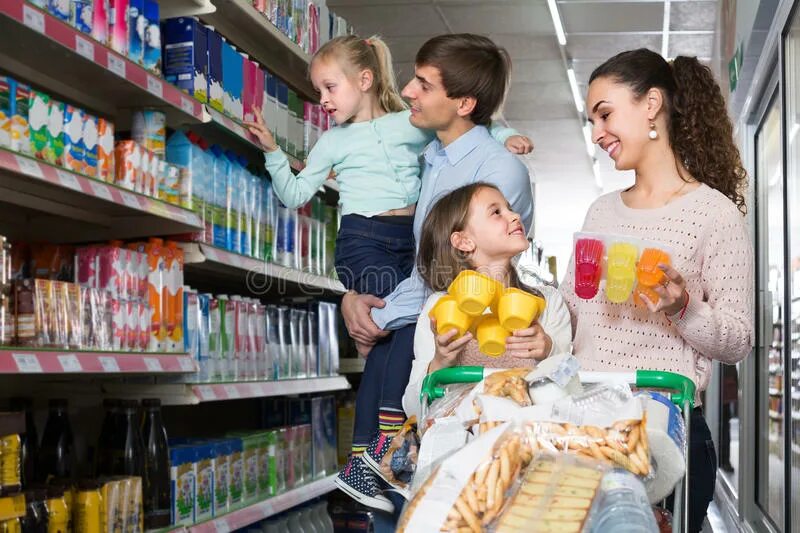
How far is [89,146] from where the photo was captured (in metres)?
2.71

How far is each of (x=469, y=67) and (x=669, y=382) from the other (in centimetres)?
138

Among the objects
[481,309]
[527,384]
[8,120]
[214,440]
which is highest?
[8,120]

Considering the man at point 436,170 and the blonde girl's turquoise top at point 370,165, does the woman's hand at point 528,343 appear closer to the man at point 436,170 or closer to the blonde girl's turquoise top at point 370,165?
the man at point 436,170

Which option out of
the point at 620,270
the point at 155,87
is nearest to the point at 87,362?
the point at 155,87

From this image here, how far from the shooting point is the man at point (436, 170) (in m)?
2.78

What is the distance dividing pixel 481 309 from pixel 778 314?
318 cm

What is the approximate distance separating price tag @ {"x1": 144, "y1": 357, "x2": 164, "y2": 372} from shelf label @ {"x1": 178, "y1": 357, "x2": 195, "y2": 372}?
14cm

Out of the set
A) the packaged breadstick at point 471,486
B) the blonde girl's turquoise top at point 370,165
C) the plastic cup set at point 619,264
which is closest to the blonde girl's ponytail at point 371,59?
the blonde girl's turquoise top at point 370,165

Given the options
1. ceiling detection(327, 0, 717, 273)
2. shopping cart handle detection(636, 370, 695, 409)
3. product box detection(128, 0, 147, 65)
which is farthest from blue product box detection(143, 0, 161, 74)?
ceiling detection(327, 0, 717, 273)

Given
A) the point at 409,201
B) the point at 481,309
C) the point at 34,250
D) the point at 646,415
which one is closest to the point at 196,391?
the point at 34,250

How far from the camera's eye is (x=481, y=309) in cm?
188

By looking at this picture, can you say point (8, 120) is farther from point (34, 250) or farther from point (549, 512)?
point (549, 512)

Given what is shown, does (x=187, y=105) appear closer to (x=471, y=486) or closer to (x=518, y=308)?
(x=518, y=308)

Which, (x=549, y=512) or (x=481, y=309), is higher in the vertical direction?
(x=481, y=309)
